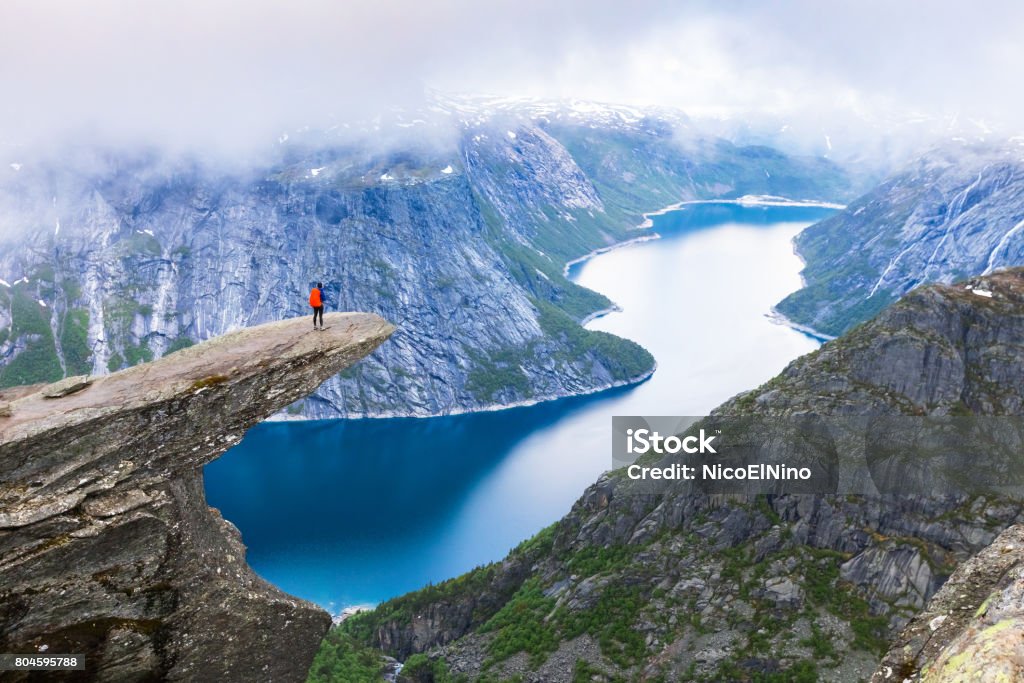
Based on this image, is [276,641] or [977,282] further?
[977,282]

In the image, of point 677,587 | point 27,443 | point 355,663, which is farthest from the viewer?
point 355,663

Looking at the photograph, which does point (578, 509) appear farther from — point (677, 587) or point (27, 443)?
point (27, 443)

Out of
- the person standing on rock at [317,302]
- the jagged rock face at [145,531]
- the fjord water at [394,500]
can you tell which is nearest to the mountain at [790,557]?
the jagged rock face at [145,531]

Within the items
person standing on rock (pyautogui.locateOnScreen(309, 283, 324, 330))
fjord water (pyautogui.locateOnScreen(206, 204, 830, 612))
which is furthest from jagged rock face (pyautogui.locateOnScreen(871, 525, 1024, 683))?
fjord water (pyautogui.locateOnScreen(206, 204, 830, 612))

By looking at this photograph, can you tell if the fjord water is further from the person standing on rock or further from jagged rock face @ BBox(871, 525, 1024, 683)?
jagged rock face @ BBox(871, 525, 1024, 683)

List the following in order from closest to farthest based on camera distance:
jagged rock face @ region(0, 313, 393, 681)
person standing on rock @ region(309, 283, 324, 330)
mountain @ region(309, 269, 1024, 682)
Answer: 1. jagged rock face @ region(0, 313, 393, 681)
2. person standing on rock @ region(309, 283, 324, 330)
3. mountain @ region(309, 269, 1024, 682)

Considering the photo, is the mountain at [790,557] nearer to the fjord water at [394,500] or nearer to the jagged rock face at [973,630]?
the jagged rock face at [973,630]

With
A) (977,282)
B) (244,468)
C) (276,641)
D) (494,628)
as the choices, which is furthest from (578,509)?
(244,468)
